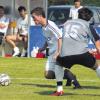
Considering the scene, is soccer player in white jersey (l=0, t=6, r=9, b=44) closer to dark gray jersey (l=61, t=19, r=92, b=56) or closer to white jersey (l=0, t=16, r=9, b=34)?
white jersey (l=0, t=16, r=9, b=34)

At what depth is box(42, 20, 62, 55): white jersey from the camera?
12.9m

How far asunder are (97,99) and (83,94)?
2.46 ft

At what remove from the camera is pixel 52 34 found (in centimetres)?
1309

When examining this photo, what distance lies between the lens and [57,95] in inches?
493

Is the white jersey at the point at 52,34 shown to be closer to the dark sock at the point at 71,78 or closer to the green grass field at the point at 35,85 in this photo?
the dark sock at the point at 71,78

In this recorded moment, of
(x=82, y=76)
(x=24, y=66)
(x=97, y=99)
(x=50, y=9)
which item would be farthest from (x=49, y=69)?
(x=50, y=9)

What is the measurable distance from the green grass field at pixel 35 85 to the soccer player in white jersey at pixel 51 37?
1.25 feet

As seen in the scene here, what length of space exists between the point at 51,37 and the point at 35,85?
1662mm

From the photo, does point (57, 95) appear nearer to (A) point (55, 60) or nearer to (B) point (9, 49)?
(A) point (55, 60)

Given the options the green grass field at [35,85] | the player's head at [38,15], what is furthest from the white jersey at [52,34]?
the green grass field at [35,85]

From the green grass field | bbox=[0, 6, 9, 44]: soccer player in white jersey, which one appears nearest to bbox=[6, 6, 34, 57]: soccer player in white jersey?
bbox=[0, 6, 9, 44]: soccer player in white jersey

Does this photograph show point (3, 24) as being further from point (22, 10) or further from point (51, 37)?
point (51, 37)

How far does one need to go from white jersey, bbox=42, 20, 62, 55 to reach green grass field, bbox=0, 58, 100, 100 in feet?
3.19

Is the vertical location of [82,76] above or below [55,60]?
below
